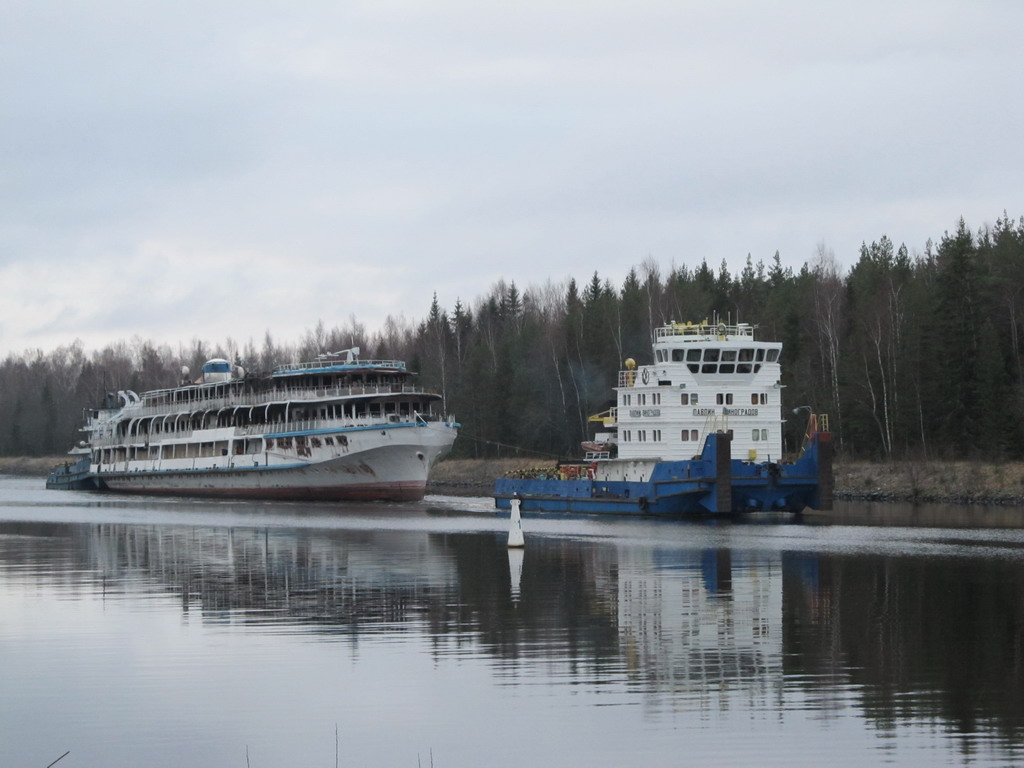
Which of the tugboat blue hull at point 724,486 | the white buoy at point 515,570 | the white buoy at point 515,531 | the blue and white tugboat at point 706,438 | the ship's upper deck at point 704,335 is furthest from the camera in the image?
the ship's upper deck at point 704,335

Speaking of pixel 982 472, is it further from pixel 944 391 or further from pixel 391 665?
pixel 391 665

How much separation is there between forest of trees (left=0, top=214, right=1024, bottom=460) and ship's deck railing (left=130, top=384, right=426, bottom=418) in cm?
1893

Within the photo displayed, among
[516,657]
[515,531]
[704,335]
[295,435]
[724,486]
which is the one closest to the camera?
[516,657]

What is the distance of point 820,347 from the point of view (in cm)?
8475

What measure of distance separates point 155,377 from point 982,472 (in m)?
132

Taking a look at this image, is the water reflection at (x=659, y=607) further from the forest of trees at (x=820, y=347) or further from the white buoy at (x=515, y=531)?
the forest of trees at (x=820, y=347)

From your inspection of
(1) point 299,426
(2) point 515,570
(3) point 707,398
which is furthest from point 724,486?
(1) point 299,426

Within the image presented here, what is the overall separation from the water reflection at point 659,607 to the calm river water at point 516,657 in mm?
82

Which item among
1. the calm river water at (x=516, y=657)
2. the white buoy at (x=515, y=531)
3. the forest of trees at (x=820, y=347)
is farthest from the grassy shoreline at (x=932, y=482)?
the white buoy at (x=515, y=531)

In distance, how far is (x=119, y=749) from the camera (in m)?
14.1

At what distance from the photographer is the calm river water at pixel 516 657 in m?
14.2

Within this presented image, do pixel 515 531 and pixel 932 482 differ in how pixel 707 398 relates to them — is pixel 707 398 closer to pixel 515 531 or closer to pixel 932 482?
pixel 515 531

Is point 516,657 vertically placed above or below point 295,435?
below

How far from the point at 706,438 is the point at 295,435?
30908mm
